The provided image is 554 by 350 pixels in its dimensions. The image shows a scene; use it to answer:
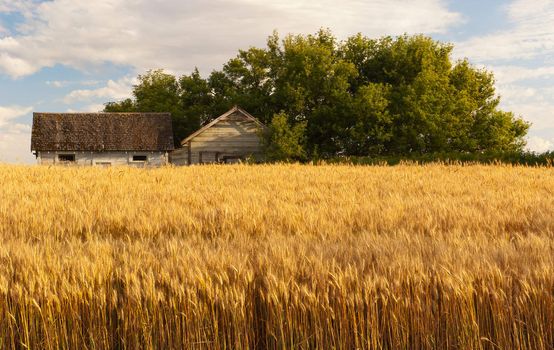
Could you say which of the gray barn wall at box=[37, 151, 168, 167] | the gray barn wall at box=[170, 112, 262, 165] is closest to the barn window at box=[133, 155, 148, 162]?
the gray barn wall at box=[37, 151, 168, 167]

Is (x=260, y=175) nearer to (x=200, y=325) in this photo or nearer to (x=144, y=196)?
(x=144, y=196)

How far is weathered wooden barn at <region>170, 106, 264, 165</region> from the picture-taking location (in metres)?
39.8

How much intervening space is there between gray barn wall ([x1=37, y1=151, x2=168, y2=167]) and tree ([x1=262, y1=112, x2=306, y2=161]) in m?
8.43

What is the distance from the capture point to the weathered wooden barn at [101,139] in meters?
41.8

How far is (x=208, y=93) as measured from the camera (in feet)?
174

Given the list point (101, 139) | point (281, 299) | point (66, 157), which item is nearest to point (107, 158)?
point (101, 139)

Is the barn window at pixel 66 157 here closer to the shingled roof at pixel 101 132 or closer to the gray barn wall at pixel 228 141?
the shingled roof at pixel 101 132

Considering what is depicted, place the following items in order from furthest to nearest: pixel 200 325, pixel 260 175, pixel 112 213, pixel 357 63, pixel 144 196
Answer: pixel 357 63 < pixel 260 175 < pixel 144 196 < pixel 112 213 < pixel 200 325

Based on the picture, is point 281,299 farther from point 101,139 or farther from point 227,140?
point 101,139

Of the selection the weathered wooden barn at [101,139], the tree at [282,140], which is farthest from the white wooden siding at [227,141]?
the weathered wooden barn at [101,139]

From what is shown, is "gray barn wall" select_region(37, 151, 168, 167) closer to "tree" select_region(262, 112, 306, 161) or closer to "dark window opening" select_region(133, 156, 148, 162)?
"dark window opening" select_region(133, 156, 148, 162)

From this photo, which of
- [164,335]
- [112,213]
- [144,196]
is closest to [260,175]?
[144,196]

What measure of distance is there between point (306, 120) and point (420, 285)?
38.8 meters

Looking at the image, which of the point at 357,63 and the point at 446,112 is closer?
the point at 446,112
